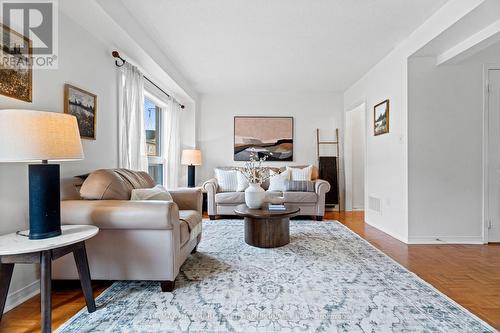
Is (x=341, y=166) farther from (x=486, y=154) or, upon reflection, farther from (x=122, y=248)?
(x=122, y=248)

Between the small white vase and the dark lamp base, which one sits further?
the small white vase

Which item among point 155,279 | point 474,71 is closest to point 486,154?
point 474,71

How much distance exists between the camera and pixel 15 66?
1838 mm

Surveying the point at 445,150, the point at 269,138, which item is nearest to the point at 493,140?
the point at 445,150

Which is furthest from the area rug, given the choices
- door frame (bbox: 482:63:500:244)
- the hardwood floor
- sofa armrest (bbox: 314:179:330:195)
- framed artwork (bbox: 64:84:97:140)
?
sofa armrest (bbox: 314:179:330:195)

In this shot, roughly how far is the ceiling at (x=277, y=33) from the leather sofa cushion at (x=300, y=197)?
6.99ft

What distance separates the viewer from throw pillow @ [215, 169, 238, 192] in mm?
4969

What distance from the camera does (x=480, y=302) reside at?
185 centimetres

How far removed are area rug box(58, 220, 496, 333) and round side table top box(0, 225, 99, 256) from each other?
53 centimetres

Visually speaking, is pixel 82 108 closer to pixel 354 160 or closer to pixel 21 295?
pixel 21 295

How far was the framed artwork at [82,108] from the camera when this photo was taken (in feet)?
7.73

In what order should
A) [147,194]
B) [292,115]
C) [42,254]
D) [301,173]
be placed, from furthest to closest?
1. [292,115]
2. [301,173]
3. [147,194]
4. [42,254]

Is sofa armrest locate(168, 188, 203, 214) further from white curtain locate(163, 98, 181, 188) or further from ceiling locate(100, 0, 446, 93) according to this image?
white curtain locate(163, 98, 181, 188)

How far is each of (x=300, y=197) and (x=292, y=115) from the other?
206 centimetres
